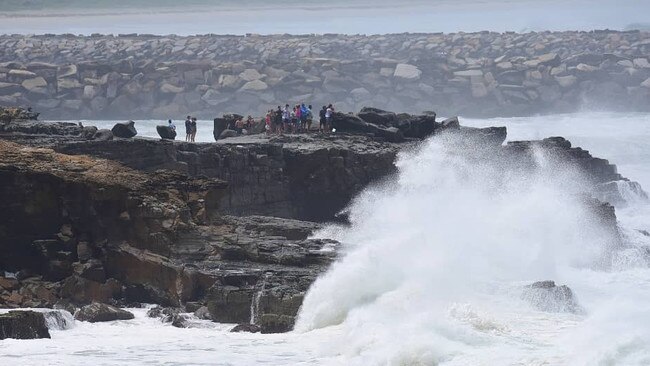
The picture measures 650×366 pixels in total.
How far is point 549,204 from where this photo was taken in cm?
3638

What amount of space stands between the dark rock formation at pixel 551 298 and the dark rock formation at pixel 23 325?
7.54 metres

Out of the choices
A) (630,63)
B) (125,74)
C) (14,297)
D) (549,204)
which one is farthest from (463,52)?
(14,297)

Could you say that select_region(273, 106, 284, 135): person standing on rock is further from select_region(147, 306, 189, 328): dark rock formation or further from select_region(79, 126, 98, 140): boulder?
select_region(147, 306, 189, 328): dark rock formation

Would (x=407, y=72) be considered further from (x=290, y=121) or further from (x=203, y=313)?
(x=203, y=313)

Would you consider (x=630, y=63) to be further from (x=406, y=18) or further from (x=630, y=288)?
(x=630, y=288)

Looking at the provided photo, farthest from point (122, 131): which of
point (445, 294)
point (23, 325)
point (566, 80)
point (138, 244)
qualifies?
point (566, 80)

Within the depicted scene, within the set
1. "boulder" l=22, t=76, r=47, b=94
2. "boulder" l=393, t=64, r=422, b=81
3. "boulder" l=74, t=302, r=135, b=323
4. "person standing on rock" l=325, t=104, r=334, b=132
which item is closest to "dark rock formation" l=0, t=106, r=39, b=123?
"person standing on rock" l=325, t=104, r=334, b=132

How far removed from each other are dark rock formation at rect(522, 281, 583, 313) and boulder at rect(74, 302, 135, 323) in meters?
6.35

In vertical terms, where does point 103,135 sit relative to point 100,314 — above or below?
above

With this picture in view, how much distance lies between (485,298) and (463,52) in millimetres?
48278

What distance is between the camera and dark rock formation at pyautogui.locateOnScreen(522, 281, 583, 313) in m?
27.2

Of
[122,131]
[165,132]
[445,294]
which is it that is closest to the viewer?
[445,294]

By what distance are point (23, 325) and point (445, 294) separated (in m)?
6.53

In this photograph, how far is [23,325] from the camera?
25.7 meters
